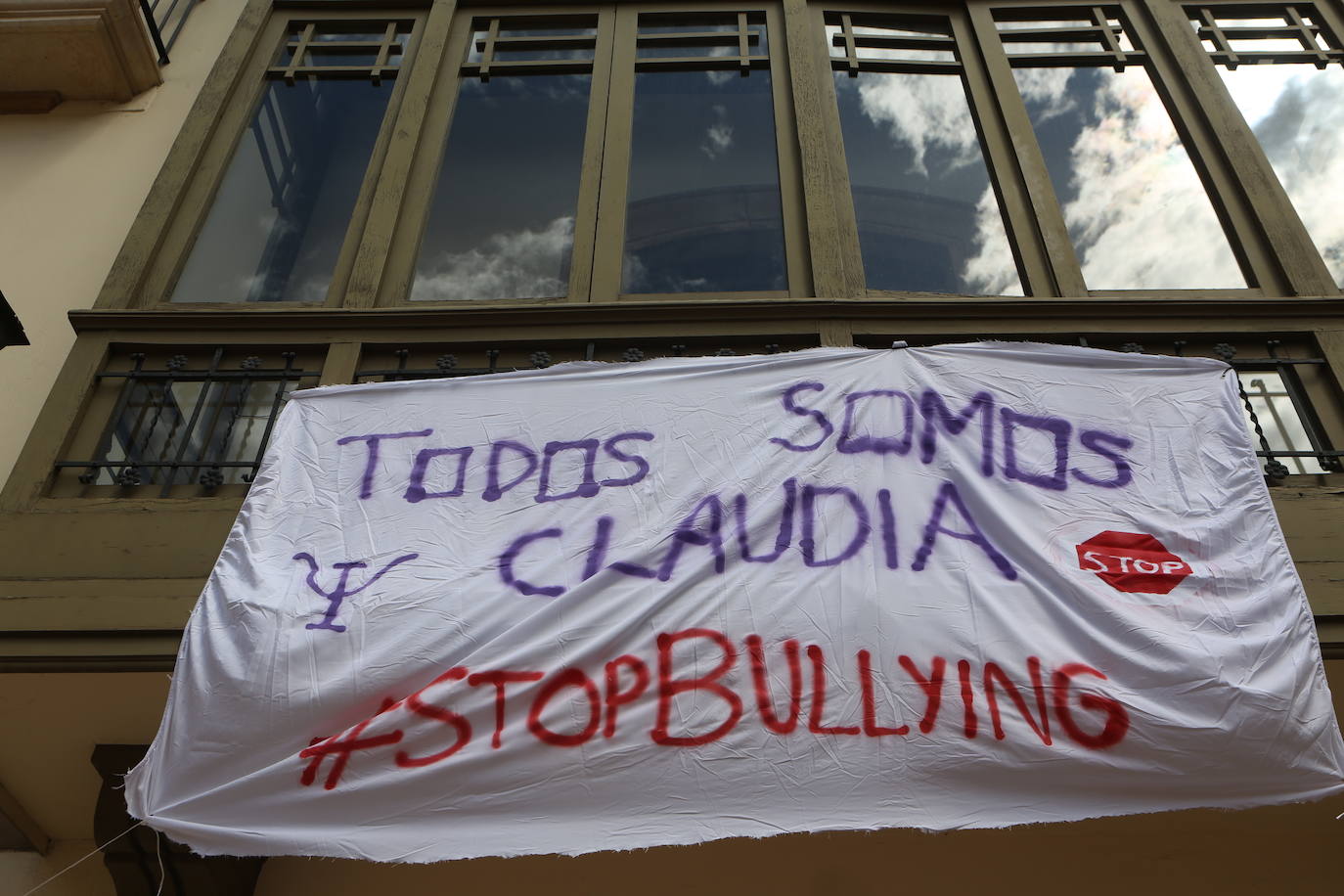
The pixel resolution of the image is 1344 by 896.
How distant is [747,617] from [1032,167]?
11.9 feet

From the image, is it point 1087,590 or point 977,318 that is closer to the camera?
point 1087,590

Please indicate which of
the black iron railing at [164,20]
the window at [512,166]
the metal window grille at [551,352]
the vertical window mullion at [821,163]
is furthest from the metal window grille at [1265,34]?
the black iron railing at [164,20]

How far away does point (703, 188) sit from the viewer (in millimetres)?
5551

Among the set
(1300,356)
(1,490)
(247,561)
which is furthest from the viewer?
(1300,356)

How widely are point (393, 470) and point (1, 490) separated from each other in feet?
5.76

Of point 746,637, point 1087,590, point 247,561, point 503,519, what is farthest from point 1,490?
point 1087,590

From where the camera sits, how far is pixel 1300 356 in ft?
14.7

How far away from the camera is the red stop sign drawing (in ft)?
10.6

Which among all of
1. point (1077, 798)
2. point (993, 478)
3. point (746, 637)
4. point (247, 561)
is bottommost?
point (1077, 798)

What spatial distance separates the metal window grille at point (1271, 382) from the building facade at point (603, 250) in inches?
0.7

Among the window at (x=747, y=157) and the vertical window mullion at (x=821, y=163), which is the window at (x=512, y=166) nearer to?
the window at (x=747, y=157)

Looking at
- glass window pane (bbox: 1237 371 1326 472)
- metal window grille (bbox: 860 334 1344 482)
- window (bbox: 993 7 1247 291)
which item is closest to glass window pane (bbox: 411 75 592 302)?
metal window grille (bbox: 860 334 1344 482)

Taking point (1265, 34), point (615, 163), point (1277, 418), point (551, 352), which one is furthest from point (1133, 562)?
point (1265, 34)

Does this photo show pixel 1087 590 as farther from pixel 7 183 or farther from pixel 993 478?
pixel 7 183
